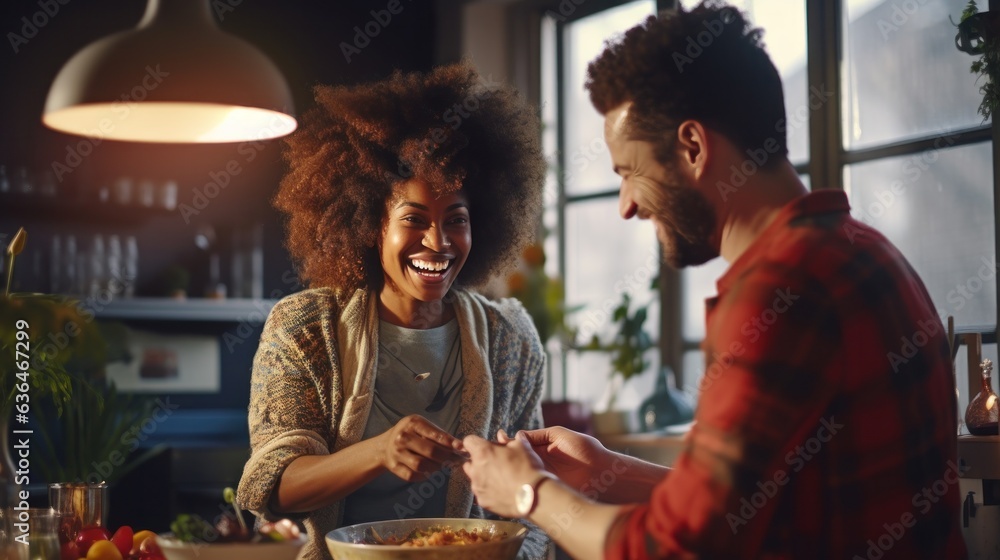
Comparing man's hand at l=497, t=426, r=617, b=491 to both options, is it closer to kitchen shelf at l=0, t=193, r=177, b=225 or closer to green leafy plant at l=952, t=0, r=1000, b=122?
green leafy plant at l=952, t=0, r=1000, b=122

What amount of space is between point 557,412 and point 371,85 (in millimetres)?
2201

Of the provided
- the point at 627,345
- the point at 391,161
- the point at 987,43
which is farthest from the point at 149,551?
the point at 627,345

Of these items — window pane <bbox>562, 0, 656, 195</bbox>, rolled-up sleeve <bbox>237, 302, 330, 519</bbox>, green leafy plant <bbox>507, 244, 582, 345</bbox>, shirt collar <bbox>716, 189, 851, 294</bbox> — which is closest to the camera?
shirt collar <bbox>716, 189, 851, 294</bbox>

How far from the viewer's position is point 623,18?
5051 mm

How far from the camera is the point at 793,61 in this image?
4242mm

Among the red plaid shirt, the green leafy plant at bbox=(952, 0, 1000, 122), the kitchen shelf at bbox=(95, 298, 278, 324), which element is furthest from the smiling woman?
the kitchen shelf at bbox=(95, 298, 278, 324)

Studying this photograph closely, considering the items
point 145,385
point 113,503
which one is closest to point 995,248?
point 113,503

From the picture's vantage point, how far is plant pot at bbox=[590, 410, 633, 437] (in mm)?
4156

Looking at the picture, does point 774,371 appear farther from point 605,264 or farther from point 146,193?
point 146,193

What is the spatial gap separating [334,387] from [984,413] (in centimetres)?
152

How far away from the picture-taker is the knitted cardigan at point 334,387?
6.26 ft

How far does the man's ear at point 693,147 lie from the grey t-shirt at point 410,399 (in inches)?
39.9

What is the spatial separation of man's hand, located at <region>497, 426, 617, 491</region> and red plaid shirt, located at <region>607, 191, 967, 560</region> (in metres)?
0.45

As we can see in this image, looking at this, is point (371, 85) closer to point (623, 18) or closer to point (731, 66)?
point (731, 66)
